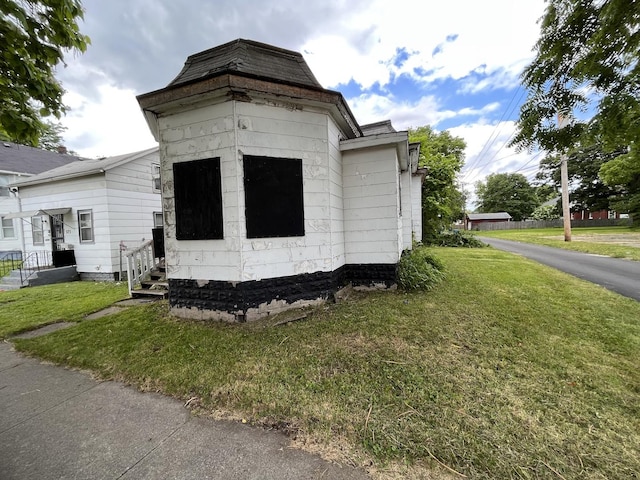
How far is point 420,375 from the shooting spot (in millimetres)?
2844

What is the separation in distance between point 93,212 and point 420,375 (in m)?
12.1

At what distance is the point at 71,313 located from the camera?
19.0 feet

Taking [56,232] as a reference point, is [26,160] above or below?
above

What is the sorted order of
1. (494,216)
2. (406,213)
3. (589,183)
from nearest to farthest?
(406,213)
(589,183)
(494,216)

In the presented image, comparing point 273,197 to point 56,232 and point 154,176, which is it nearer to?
point 154,176

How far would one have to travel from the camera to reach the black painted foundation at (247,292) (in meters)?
4.51

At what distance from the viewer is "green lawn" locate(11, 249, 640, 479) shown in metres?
1.91

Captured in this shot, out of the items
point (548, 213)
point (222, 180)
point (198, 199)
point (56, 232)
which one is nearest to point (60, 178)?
point (56, 232)

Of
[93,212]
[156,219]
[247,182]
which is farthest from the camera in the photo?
[156,219]

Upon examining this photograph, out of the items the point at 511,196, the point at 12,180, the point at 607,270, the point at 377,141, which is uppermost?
the point at 511,196

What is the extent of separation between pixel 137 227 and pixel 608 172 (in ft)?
117

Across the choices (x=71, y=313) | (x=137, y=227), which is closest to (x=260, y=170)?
(x=71, y=313)

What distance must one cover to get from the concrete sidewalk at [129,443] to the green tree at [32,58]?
2818mm

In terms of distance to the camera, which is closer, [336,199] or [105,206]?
[336,199]
